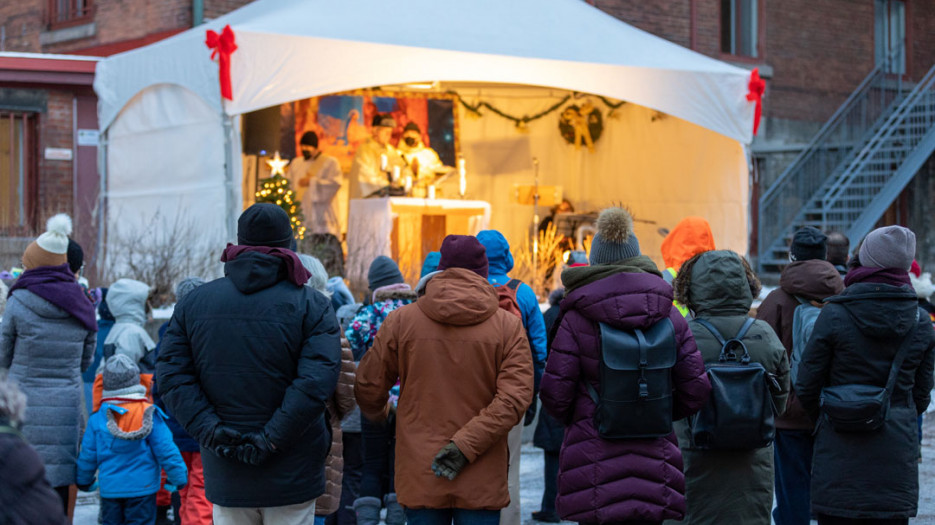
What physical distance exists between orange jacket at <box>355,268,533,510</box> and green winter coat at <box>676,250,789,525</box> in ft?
2.65

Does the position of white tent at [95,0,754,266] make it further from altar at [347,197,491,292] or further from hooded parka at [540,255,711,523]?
hooded parka at [540,255,711,523]

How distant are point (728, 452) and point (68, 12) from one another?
16.4m

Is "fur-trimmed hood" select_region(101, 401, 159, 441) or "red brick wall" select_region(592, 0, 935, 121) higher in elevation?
"red brick wall" select_region(592, 0, 935, 121)

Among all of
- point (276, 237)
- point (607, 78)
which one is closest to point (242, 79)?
point (607, 78)

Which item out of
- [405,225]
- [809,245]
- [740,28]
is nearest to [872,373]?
[809,245]

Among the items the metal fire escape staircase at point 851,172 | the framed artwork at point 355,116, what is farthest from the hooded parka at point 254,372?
the metal fire escape staircase at point 851,172

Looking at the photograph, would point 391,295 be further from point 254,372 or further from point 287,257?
point 254,372

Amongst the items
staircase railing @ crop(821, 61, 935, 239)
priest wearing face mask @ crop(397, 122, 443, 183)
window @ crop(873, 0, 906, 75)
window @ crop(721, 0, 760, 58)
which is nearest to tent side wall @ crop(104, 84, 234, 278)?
priest wearing face mask @ crop(397, 122, 443, 183)

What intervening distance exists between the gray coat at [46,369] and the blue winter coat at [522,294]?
231 cm

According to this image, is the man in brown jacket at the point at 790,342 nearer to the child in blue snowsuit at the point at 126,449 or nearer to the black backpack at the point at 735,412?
the black backpack at the point at 735,412

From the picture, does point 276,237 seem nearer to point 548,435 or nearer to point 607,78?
point 548,435

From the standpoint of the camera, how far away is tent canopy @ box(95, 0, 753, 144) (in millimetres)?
11312

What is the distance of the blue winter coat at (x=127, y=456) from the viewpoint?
5.81m

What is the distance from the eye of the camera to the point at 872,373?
4.80 m
